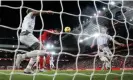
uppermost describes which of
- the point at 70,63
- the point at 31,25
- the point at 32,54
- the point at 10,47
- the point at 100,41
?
the point at 31,25

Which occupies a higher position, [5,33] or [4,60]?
[5,33]

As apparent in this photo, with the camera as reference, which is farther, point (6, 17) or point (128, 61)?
point (6, 17)

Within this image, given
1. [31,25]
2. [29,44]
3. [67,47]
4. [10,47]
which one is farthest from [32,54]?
[67,47]

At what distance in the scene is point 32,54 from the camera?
17.4ft

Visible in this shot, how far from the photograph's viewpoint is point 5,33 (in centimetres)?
3275

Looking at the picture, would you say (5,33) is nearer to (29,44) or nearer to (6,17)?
(6,17)

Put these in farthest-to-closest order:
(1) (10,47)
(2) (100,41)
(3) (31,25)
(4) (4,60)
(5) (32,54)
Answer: (4) (4,60) → (1) (10,47) → (2) (100,41) → (3) (31,25) → (5) (32,54)

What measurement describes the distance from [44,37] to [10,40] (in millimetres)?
25317

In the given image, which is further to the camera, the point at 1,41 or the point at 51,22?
the point at 1,41

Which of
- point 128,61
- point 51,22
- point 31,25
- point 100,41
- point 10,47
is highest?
point 31,25

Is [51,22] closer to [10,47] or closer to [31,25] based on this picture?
[10,47]

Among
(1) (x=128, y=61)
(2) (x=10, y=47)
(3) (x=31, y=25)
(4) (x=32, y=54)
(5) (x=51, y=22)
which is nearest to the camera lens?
(4) (x=32, y=54)

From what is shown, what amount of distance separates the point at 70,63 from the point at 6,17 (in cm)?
1067

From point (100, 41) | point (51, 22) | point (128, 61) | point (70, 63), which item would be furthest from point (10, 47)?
point (100, 41)
